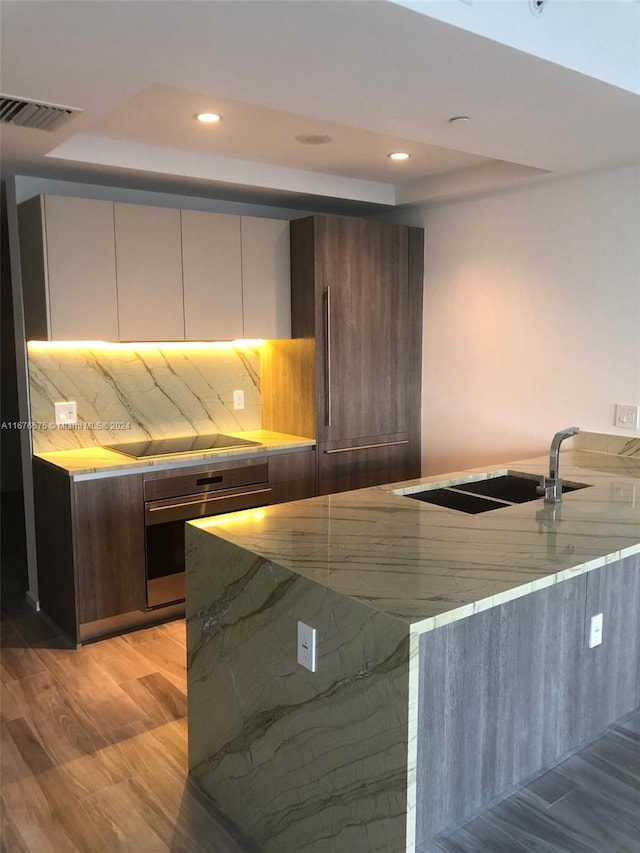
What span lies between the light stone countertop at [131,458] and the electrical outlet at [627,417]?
5.41ft

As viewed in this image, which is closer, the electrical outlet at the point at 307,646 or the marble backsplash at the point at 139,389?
the electrical outlet at the point at 307,646

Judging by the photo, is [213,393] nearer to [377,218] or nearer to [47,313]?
[47,313]

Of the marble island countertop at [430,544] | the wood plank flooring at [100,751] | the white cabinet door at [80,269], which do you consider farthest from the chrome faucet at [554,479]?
the white cabinet door at [80,269]

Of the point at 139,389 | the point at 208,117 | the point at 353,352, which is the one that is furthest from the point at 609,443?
the point at 139,389

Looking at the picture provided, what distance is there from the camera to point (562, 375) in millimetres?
3764

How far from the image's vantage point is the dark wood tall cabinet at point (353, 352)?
409 cm

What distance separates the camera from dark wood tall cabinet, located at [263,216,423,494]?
4090 millimetres

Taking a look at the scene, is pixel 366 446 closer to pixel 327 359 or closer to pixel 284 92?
pixel 327 359

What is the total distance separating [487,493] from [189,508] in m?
1.51

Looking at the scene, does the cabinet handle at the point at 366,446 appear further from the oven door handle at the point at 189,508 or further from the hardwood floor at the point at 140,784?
the hardwood floor at the point at 140,784

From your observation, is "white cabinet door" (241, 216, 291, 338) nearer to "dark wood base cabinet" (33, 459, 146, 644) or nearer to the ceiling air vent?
"dark wood base cabinet" (33, 459, 146, 644)

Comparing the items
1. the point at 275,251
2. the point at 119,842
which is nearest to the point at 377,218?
the point at 275,251

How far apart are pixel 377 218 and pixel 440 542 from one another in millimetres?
3250

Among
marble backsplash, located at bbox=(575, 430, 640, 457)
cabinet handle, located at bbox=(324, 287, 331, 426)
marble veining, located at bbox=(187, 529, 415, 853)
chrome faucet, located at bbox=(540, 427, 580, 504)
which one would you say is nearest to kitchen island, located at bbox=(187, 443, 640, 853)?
marble veining, located at bbox=(187, 529, 415, 853)
